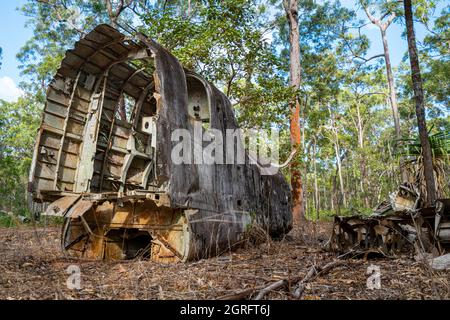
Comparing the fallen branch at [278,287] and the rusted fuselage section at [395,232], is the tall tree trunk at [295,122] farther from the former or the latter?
the fallen branch at [278,287]

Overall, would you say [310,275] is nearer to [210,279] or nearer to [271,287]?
[271,287]

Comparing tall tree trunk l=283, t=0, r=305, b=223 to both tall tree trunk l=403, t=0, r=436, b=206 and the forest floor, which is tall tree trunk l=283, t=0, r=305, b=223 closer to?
tall tree trunk l=403, t=0, r=436, b=206

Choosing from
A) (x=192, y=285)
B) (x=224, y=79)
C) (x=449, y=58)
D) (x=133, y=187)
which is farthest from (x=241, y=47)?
(x=449, y=58)

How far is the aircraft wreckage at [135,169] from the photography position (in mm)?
6035

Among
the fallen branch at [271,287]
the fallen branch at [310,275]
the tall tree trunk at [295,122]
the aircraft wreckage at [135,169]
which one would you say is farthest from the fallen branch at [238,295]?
the tall tree trunk at [295,122]

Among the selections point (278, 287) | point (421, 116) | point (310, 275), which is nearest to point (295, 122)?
point (421, 116)

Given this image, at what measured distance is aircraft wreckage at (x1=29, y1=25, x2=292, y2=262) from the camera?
604 centimetres

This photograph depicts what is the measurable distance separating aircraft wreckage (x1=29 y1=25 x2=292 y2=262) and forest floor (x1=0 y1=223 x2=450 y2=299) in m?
0.63

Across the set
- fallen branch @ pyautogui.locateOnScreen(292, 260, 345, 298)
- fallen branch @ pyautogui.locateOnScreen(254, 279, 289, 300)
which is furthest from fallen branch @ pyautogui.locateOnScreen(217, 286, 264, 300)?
fallen branch @ pyautogui.locateOnScreen(292, 260, 345, 298)

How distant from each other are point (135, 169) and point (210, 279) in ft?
15.7

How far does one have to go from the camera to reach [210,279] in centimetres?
476

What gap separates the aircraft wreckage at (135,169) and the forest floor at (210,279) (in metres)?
0.63

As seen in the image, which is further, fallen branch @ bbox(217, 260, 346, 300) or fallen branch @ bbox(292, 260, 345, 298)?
fallen branch @ bbox(292, 260, 345, 298)
